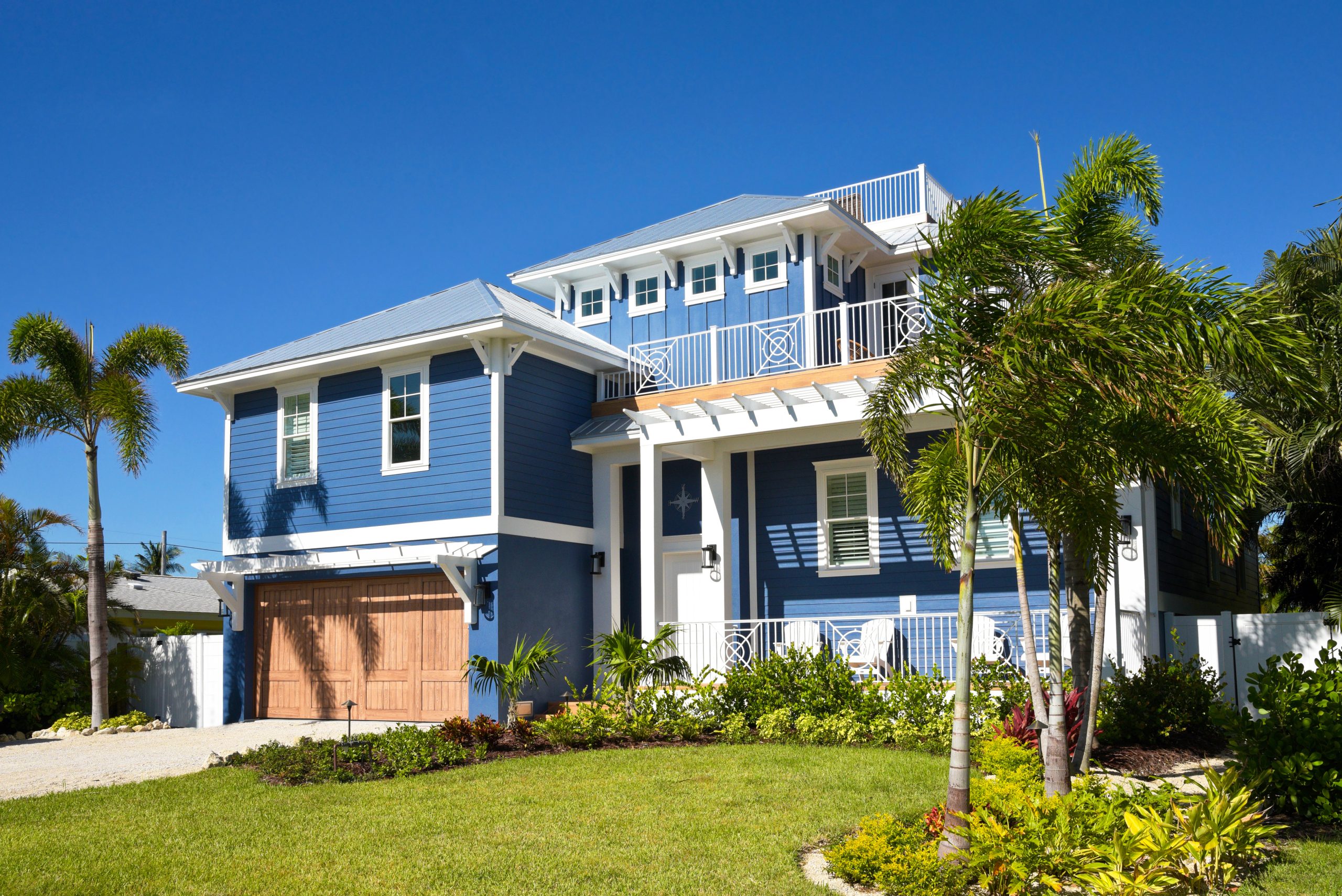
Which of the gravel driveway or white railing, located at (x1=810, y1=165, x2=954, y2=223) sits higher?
white railing, located at (x1=810, y1=165, x2=954, y2=223)

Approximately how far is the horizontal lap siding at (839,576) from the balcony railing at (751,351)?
4.71 feet

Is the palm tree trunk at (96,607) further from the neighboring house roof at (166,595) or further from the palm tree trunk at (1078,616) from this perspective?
the palm tree trunk at (1078,616)

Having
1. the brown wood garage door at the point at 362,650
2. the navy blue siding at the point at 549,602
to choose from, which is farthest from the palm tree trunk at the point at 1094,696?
the brown wood garage door at the point at 362,650

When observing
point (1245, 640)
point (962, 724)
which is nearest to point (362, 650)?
point (962, 724)

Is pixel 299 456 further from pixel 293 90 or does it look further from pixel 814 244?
pixel 814 244

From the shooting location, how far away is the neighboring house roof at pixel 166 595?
27.5 metres

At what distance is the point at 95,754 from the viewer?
43.9 feet

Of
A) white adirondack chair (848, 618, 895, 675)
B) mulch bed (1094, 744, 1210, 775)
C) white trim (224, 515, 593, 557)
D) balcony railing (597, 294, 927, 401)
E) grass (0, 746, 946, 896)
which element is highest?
balcony railing (597, 294, 927, 401)

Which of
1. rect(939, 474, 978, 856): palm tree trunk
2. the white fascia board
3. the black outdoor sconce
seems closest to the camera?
rect(939, 474, 978, 856): palm tree trunk

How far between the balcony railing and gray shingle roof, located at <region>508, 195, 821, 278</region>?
1.89m

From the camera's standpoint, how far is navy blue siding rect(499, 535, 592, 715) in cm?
1482

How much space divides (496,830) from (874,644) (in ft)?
25.4

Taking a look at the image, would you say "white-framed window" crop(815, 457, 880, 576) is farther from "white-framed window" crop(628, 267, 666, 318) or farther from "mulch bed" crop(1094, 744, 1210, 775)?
"mulch bed" crop(1094, 744, 1210, 775)

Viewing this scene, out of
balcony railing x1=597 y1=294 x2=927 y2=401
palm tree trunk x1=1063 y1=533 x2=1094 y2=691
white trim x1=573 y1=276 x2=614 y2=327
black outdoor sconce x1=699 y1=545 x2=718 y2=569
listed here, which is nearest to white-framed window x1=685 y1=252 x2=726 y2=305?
balcony railing x1=597 y1=294 x2=927 y2=401
